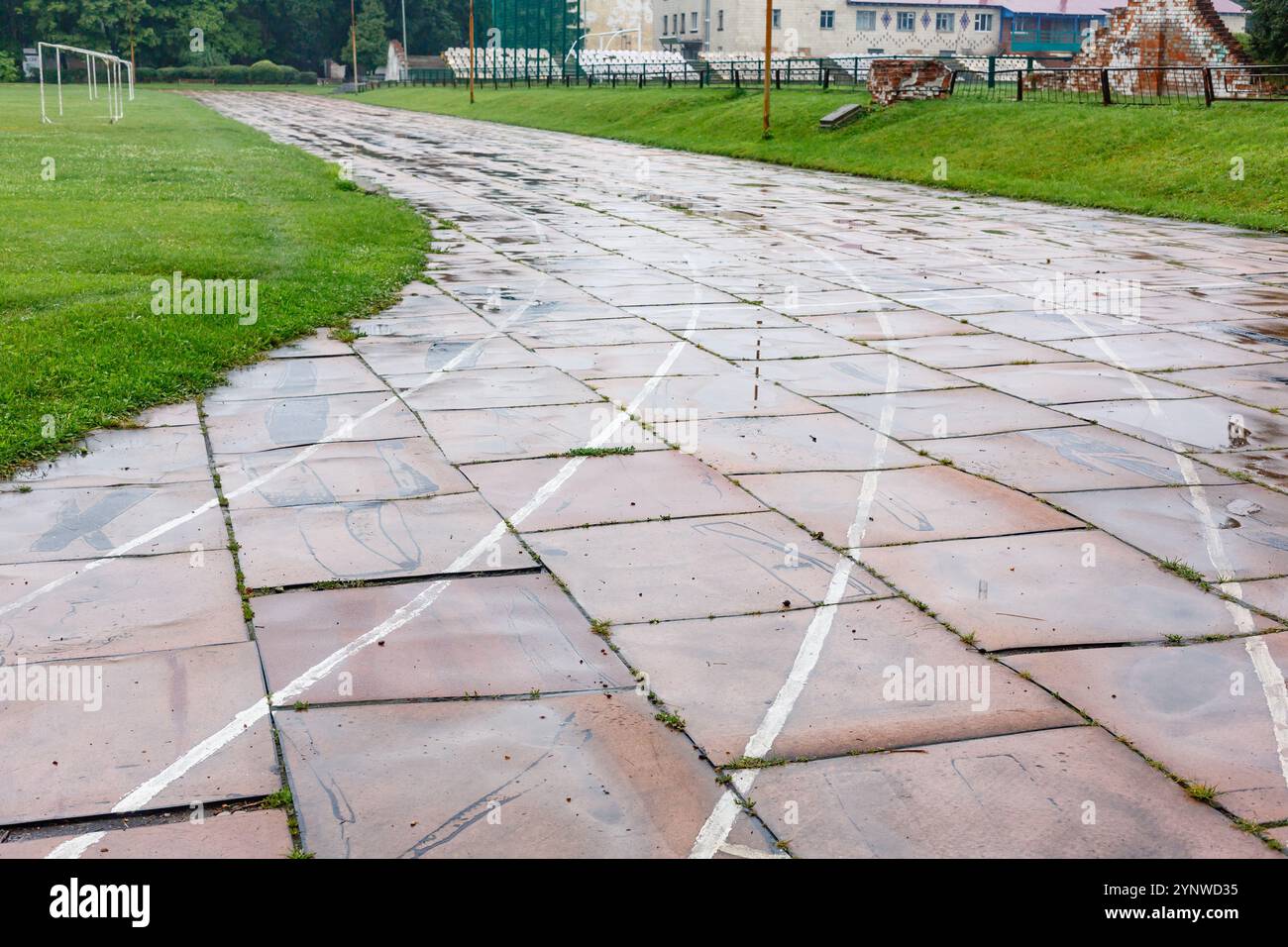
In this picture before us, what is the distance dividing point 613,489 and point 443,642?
1913 mm

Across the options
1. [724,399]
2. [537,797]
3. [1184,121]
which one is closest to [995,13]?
[1184,121]

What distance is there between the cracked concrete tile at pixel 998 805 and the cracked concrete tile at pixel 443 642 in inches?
37.4

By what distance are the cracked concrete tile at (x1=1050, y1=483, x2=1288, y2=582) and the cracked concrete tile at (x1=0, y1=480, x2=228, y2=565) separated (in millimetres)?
4056

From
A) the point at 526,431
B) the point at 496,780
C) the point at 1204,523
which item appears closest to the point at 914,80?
the point at 526,431

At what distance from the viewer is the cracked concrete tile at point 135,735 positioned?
3.78m

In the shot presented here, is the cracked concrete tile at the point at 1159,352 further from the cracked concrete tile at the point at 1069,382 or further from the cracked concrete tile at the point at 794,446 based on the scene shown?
the cracked concrete tile at the point at 794,446

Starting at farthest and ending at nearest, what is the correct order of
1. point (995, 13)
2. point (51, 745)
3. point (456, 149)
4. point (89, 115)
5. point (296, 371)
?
Result: point (995, 13), point (89, 115), point (456, 149), point (296, 371), point (51, 745)

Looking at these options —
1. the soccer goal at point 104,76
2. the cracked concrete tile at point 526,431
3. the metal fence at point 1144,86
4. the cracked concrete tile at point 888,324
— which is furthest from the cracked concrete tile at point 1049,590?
the soccer goal at point 104,76

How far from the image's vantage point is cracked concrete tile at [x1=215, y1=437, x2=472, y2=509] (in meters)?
6.46

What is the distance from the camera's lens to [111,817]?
3662 mm

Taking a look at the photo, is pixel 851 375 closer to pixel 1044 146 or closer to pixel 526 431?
pixel 526 431

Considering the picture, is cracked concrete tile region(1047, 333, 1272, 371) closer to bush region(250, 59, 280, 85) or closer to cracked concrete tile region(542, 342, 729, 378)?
cracked concrete tile region(542, 342, 729, 378)
